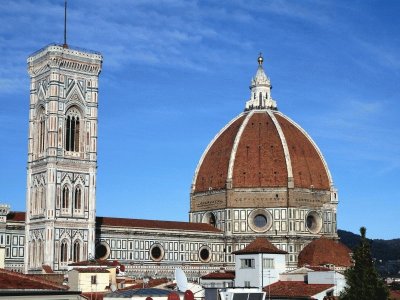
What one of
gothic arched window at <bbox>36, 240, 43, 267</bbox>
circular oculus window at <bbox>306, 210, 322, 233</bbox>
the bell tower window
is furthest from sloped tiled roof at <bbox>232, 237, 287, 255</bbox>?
the bell tower window

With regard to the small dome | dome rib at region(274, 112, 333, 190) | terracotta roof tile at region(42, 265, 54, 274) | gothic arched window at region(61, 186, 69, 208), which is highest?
dome rib at region(274, 112, 333, 190)

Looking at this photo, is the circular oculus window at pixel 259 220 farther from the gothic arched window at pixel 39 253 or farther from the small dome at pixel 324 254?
the gothic arched window at pixel 39 253

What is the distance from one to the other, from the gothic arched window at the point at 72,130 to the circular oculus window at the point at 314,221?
33.4 meters

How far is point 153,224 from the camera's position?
94750 millimetres

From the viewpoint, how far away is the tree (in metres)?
40.0

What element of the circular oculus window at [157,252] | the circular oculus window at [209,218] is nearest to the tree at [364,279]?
the circular oculus window at [157,252]

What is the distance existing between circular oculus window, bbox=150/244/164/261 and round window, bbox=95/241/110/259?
643 centimetres

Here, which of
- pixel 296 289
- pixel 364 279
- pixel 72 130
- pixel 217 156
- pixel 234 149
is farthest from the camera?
pixel 217 156

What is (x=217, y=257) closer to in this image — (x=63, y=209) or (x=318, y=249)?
(x=318, y=249)

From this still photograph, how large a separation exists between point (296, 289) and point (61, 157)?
31.8 metres

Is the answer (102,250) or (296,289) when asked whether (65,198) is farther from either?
(296,289)

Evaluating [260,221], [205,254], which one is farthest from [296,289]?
[260,221]

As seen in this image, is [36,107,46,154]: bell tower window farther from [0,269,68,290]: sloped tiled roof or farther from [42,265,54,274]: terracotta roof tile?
[0,269,68,290]: sloped tiled roof

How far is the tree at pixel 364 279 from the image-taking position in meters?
40.0
